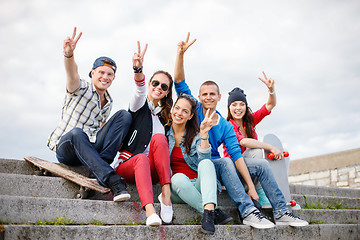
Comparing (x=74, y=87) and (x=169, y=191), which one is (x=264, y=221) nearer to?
(x=169, y=191)

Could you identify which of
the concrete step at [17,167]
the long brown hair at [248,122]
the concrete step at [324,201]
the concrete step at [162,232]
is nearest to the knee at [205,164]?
the concrete step at [162,232]

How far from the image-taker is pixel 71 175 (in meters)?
3.16

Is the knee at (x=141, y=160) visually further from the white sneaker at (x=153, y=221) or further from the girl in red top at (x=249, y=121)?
the girl in red top at (x=249, y=121)

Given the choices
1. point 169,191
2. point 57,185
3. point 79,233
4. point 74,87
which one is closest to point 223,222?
point 169,191

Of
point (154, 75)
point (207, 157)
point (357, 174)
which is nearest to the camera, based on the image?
point (207, 157)

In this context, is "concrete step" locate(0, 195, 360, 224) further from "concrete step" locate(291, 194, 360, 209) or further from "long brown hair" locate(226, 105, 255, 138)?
"concrete step" locate(291, 194, 360, 209)

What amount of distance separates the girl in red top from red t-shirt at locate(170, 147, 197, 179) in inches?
30.3

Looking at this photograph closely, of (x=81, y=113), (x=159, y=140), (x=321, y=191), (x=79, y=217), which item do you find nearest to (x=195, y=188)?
(x=159, y=140)

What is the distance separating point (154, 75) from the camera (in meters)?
3.76

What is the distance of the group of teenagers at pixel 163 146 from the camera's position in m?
2.99

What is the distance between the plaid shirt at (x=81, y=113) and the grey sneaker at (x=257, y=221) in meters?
1.65

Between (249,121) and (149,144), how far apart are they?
145cm

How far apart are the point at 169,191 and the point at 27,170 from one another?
146cm

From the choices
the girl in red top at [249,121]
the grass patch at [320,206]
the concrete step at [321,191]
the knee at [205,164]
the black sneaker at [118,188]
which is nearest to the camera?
the black sneaker at [118,188]
